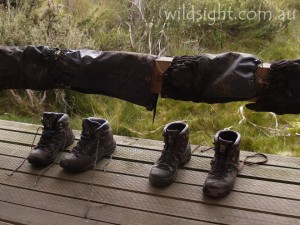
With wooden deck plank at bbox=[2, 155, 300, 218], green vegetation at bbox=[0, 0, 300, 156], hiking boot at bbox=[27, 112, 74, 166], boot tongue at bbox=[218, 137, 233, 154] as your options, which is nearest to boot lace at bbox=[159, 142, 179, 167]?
wooden deck plank at bbox=[2, 155, 300, 218]

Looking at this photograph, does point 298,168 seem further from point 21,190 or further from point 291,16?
point 291,16

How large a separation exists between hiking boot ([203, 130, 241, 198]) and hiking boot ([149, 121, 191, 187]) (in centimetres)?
16

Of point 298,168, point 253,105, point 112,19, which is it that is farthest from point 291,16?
point 253,105

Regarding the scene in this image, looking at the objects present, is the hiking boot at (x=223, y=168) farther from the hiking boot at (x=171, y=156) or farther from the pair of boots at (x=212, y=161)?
the hiking boot at (x=171, y=156)

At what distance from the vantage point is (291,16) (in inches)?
185

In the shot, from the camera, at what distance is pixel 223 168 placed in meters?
Answer: 1.69

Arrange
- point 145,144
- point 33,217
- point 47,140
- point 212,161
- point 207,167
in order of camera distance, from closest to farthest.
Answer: point 33,217, point 212,161, point 207,167, point 47,140, point 145,144

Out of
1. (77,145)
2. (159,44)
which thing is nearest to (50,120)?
(77,145)

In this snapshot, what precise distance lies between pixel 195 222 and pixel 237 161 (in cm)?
42

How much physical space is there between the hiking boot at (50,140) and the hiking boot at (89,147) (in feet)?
0.36

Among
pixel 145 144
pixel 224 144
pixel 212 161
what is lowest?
pixel 145 144

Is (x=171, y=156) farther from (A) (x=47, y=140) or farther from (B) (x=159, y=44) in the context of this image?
(B) (x=159, y=44)

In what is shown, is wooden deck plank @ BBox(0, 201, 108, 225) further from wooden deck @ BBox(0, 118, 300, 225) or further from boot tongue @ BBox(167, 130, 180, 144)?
boot tongue @ BBox(167, 130, 180, 144)

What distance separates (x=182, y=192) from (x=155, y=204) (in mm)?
141
